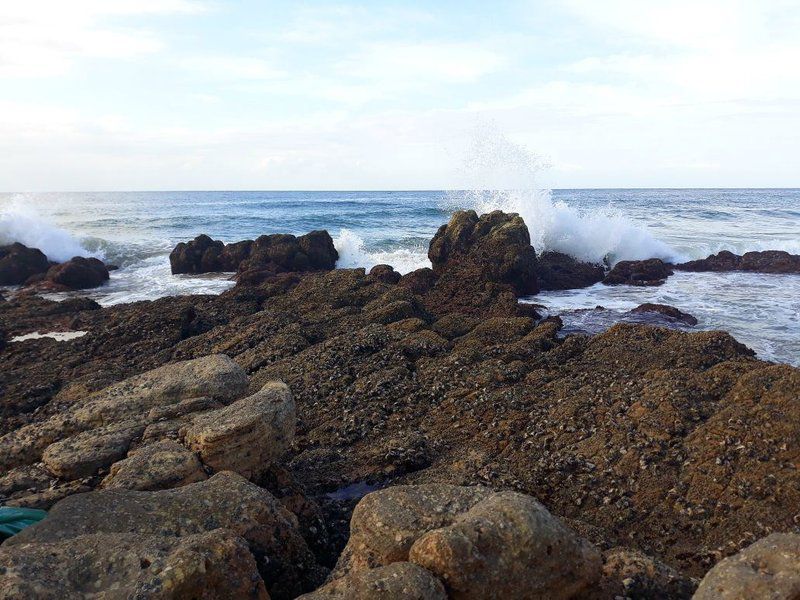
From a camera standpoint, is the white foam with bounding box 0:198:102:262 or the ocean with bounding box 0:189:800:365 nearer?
the ocean with bounding box 0:189:800:365

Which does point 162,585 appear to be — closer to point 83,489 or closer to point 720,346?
point 83,489

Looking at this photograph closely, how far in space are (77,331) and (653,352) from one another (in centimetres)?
1230

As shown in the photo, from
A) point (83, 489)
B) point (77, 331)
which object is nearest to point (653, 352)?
point (83, 489)

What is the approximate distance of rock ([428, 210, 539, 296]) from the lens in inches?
690

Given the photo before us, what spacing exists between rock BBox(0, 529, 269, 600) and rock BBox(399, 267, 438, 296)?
13512 millimetres

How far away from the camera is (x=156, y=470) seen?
5.01 meters

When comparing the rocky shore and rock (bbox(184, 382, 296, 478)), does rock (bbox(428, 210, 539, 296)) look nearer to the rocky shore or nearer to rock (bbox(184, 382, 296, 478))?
the rocky shore

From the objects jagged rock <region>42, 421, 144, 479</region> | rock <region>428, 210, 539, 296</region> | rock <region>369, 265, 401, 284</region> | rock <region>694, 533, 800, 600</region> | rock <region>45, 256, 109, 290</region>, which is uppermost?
rock <region>428, 210, 539, 296</region>

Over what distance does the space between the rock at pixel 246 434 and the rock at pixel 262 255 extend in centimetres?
1435

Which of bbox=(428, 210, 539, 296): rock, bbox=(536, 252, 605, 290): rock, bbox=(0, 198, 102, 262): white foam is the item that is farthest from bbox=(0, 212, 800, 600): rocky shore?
bbox=(0, 198, 102, 262): white foam

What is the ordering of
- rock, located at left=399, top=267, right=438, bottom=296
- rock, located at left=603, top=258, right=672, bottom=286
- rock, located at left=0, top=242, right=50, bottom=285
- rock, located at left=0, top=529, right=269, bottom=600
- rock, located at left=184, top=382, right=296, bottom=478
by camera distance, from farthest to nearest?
rock, located at left=0, top=242, right=50, bottom=285, rock, located at left=603, top=258, right=672, bottom=286, rock, located at left=399, top=267, right=438, bottom=296, rock, located at left=184, top=382, right=296, bottom=478, rock, located at left=0, top=529, right=269, bottom=600

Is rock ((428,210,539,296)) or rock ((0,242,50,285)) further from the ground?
rock ((428,210,539,296))

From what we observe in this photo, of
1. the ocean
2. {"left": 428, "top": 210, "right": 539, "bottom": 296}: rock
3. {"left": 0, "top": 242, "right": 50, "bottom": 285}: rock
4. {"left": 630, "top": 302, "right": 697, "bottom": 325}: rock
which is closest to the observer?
{"left": 630, "top": 302, "right": 697, "bottom": 325}: rock

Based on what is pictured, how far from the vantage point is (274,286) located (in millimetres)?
15375
